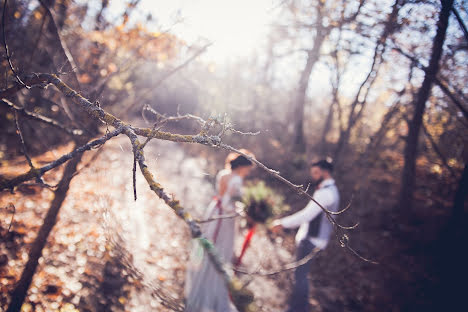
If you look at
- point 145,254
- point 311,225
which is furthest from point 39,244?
point 311,225

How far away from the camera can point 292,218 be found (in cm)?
339

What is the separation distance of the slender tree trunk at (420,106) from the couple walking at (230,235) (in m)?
4.29

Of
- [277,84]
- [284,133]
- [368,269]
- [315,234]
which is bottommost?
[368,269]

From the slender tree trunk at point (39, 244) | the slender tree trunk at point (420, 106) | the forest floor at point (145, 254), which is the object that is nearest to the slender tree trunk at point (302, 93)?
the slender tree trunk at point (420, 106)

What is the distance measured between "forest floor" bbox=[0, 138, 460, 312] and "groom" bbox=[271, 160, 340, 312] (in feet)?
2.23

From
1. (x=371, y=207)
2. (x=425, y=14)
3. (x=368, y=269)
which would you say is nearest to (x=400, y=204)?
(x=371, y=207)

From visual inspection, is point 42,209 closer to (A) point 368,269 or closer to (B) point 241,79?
(A) point 368,269

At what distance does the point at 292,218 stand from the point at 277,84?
18.3 metres

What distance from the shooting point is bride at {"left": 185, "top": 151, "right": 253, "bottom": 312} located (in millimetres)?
3416

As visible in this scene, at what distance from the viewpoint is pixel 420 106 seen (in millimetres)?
5906

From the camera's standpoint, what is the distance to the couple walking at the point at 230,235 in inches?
132

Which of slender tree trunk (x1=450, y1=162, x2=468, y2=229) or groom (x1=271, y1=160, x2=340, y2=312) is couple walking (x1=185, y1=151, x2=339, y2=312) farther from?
slender tree trunk (x1=450, y1=162, x2=468, y2=229)

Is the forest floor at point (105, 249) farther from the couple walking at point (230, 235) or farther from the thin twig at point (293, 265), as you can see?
the couple walking at point (230, 235)

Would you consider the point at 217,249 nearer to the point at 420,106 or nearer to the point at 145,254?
the point at 145,254
